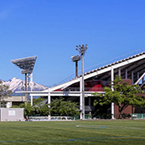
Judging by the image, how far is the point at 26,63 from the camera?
9612cm

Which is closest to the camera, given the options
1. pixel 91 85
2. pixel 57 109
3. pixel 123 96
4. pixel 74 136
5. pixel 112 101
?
pixel 74 136

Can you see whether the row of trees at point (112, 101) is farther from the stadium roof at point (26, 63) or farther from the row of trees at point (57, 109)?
the stadium roof at point (26, 63)

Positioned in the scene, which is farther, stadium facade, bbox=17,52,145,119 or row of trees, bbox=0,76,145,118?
stadium facade, bbox=17,52,145,119

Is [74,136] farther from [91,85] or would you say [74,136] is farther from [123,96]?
[91,85]

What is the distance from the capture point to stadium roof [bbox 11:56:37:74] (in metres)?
93.7

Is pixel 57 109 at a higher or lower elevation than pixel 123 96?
lower

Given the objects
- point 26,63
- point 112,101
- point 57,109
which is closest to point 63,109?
point 57,109

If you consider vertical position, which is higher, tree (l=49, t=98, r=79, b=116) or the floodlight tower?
the floodlight tower

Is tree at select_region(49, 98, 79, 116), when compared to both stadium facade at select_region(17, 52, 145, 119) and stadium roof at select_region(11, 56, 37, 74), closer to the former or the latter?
stadium facade at select_region(17, 52, 145, 119)

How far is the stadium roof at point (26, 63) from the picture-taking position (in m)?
93.7

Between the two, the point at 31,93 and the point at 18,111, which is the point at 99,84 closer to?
the point at 31,93

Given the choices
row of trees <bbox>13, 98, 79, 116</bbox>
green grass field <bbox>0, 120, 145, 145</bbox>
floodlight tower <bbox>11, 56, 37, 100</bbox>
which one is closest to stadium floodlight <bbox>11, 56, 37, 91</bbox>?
floodlight tower <bbox>11, 56, 37, 100</bbox>

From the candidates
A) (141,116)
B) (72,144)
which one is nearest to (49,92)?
(141,116)

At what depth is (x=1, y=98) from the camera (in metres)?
98.8
